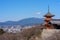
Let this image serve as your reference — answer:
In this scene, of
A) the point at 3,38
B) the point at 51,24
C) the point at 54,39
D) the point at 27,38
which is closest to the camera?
the point at 54,39

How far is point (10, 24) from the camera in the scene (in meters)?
79.9

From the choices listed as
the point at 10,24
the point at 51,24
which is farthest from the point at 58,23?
the point at 10,24

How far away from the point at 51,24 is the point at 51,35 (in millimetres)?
1711

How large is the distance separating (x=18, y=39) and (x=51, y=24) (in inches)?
220

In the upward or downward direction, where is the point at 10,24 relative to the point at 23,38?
downward

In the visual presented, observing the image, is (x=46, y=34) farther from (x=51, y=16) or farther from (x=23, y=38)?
(x=23, y=38)

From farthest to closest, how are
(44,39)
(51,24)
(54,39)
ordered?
(51,24) < (44,39) < (54,39)

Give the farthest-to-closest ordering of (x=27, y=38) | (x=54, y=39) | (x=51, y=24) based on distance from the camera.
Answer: (x=27, y=38) < (x=51, y=24) < (x=54, y=39)

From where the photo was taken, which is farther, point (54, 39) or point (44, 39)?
point (44, 39)

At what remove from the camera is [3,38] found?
21.9 meters

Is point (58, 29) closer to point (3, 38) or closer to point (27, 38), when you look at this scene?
point (27, 38)

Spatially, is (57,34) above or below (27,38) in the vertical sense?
above

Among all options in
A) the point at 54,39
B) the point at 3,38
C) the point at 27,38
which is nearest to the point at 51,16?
the point at 54,39

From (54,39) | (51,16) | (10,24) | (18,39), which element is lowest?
(10,24)
